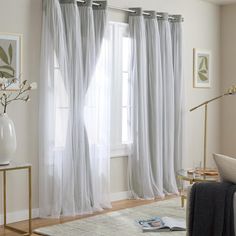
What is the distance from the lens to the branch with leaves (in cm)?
548

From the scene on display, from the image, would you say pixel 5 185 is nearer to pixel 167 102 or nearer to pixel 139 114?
pixel 139 114

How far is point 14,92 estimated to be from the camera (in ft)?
18.8

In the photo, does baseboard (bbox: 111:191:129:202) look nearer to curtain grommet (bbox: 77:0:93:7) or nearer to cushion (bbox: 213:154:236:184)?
curtain grommet (bbox: 77:0:93:7)

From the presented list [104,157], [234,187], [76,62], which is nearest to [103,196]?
[104,157]

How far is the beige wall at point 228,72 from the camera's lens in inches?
336

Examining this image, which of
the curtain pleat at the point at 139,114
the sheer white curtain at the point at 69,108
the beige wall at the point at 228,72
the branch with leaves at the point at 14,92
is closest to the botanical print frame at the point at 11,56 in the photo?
the branch with leaves at the point at 14,92

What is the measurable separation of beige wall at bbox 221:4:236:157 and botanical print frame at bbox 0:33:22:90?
13.1 ft

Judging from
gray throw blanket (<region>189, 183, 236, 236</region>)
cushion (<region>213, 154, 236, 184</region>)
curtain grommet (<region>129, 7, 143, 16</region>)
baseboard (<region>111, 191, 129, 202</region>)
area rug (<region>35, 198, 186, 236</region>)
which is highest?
curtain grommet (<region>129, 7, 143, 16</region>)

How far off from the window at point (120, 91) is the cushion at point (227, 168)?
9.75 ft

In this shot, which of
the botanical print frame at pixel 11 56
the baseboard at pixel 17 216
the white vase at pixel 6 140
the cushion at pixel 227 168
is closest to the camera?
the cushion at pixel 227 168

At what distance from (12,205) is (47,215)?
0.43 meters

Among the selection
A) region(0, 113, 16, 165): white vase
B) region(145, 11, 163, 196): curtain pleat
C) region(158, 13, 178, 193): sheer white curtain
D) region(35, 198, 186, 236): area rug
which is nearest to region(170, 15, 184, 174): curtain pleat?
region(158, 13, 178, 193): sheer white curtain

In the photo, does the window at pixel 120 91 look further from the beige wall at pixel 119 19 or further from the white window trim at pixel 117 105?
the beige wall at pixel 119 19

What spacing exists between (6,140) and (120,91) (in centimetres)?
224
